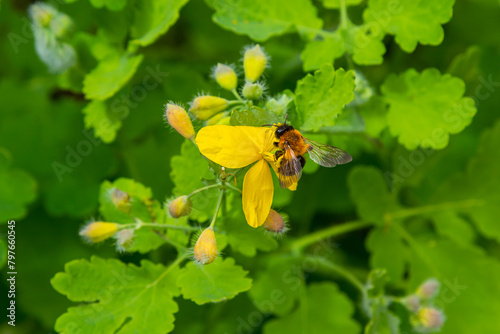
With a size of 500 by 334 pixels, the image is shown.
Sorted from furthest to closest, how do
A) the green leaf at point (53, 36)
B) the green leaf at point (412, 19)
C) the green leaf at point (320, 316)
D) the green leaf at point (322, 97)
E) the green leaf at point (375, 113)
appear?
the green leaf at point (320, 316) → the green leaf at point (53, 36) → the green leaf at point (375, 113) → the green leaf at point (412, 19) → the green leaf at point (322, 97)

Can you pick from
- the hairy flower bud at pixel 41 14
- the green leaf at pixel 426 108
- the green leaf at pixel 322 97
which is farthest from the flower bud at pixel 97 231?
the green leaf at pixel 426 108

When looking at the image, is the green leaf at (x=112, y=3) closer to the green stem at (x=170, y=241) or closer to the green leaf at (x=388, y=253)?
the green stem at (x=170, y=241)

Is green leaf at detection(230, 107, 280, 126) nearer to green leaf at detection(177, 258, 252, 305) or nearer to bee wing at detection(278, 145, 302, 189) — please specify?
bee wing at detection(278, 145, 302, 189)

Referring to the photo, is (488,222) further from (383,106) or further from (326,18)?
(326,18)

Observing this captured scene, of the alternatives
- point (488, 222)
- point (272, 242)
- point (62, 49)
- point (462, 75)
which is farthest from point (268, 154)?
point (488, 222)

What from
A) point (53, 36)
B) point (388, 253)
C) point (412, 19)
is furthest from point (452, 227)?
point (53, 36)

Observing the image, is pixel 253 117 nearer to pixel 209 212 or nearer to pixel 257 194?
pixel 257 194
